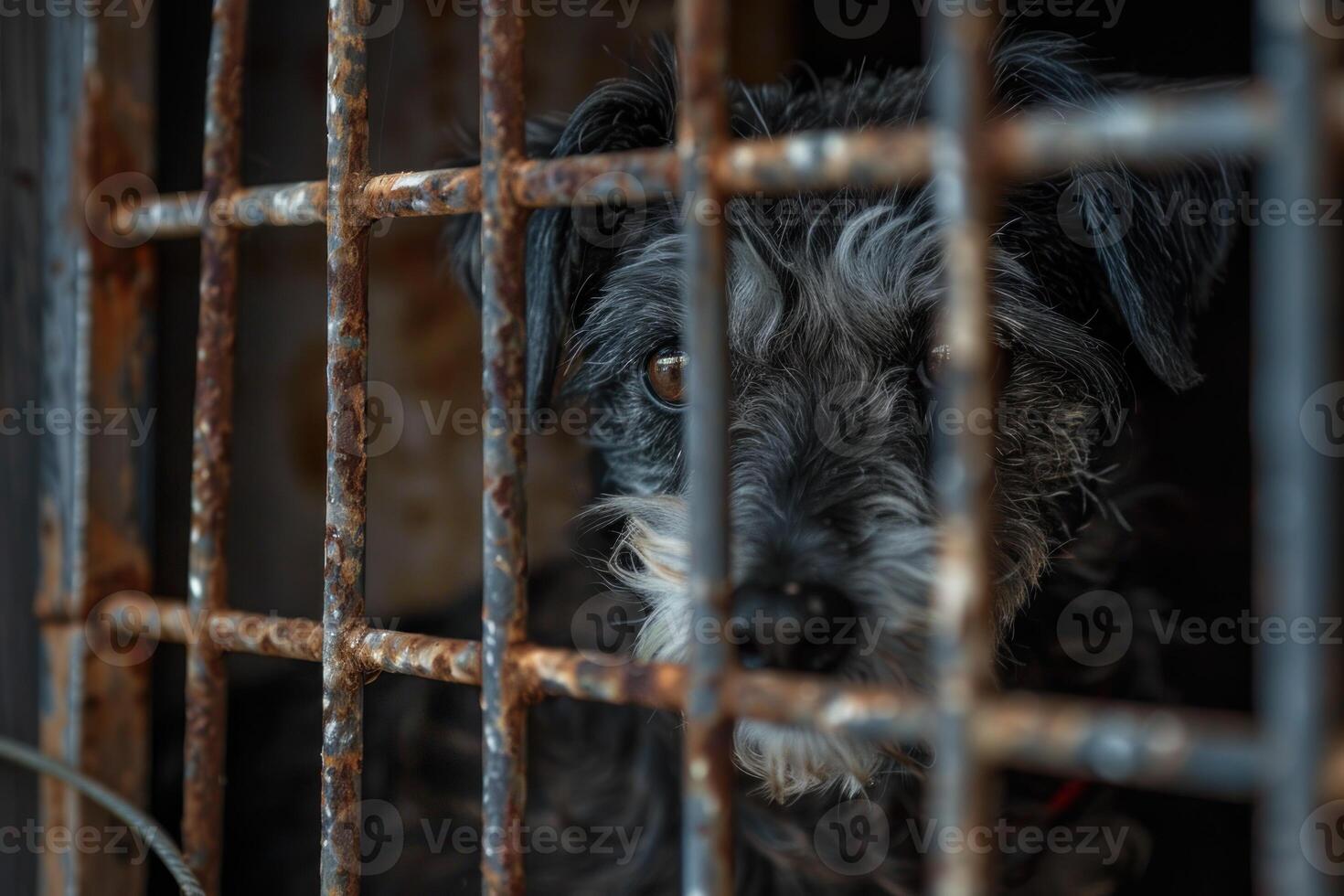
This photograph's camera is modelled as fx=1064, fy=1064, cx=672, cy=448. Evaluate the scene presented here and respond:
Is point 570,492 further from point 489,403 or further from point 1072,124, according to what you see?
point 1072,124

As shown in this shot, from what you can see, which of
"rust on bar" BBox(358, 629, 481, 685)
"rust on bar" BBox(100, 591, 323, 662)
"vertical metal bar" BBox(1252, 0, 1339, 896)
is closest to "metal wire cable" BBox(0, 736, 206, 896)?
"rust on bar" BBox(100, 591, 323, 662)

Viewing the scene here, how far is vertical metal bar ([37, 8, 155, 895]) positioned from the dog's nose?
0.97 m

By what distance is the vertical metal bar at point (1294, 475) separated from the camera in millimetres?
635

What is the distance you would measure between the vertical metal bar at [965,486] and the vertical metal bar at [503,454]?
47 centimetres

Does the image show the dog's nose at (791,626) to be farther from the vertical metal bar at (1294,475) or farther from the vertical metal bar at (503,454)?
the vertical metal bar at (1294,475)

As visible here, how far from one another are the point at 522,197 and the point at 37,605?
104cm

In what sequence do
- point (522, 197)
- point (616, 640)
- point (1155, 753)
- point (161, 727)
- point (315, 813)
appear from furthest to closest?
1. point (616, 640)
2. point (315, 813)
3. point (161, 727)
4. point (522, 197)
5. point (1155, 753)

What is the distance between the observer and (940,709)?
→ 755 mm

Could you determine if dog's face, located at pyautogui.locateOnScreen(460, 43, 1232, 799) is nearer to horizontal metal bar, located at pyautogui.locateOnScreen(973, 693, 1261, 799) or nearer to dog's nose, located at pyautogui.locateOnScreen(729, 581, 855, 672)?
dog's nose, located at pyautogui.locateOnScreen(729, 581, 855, 672)

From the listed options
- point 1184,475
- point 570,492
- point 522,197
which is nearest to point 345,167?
point 522,197

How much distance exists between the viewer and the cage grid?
2.14ft

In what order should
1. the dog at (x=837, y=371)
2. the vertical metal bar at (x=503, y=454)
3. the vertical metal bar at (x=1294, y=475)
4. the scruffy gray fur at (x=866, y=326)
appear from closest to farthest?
the vertical metal bar at (x=1294, y=475)
the vertical metal bar at (x=503, y=454)
the dog at (x=837, y=371)
the scruffy gray fur at (x=866, y=326)

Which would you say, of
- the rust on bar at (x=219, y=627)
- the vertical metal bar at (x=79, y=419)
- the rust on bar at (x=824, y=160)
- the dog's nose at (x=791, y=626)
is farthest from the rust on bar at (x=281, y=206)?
the dog's nose at (x=791, y=626)

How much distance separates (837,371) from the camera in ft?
6.47
